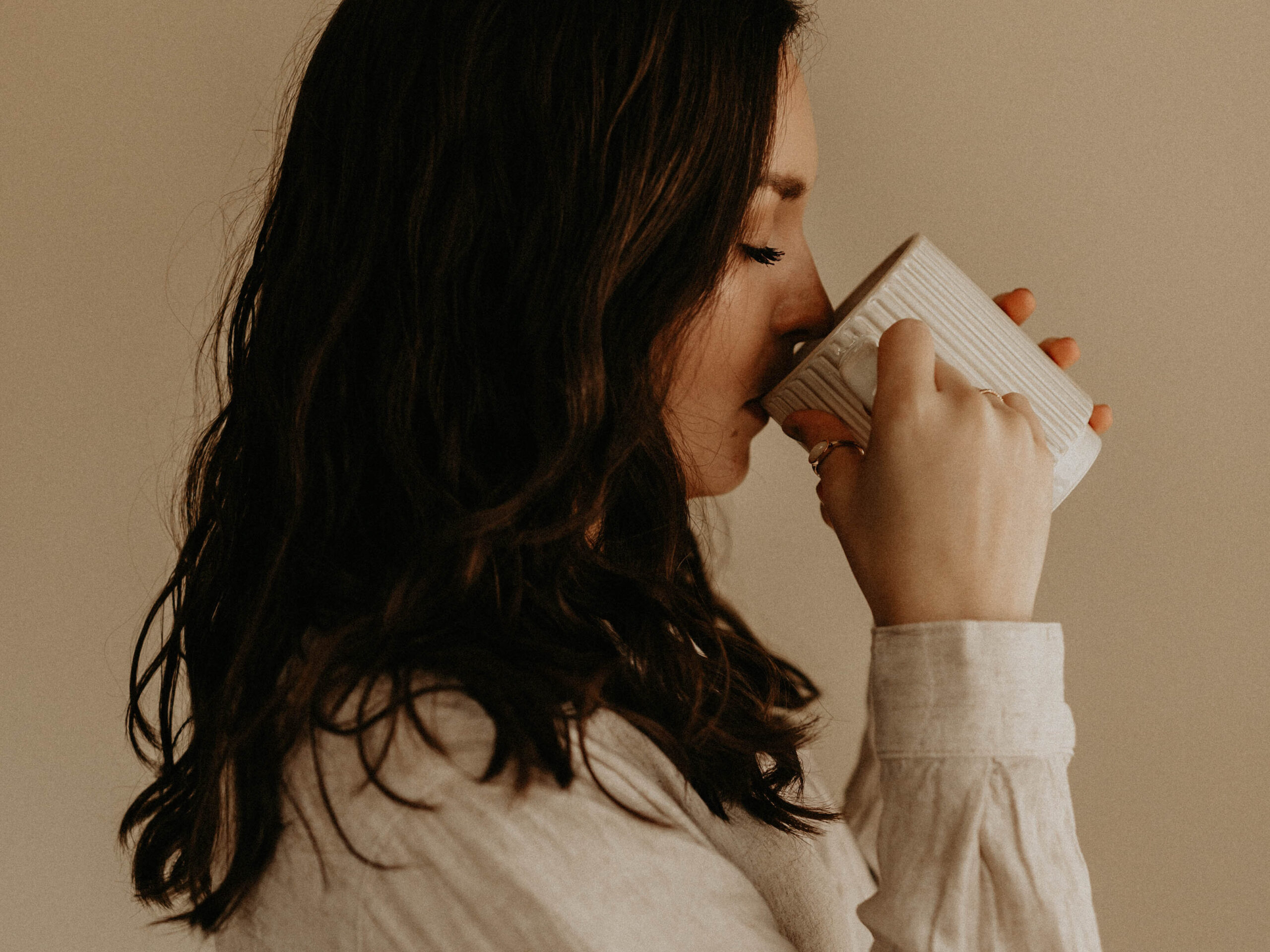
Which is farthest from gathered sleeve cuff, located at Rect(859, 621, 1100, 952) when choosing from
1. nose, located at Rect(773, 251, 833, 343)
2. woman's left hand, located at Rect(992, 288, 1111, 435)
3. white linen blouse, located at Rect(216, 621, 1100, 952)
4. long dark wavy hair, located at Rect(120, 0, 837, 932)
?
woman's left hand, located at Rect(992, 288, 1111, 435)

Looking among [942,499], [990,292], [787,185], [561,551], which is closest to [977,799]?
[942,499]

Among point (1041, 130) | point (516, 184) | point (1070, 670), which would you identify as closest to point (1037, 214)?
point (1041, 130)

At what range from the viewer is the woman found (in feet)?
1.66

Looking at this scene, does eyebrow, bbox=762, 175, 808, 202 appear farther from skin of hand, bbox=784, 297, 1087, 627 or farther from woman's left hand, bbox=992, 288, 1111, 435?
woman's left hand, bbox=992, 288, 1111, 435

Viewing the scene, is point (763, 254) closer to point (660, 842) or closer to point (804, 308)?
point (804, 308)

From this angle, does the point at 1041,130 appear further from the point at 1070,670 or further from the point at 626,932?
the point at 626,932

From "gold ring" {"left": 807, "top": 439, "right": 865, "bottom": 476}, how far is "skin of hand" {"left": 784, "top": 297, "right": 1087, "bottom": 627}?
0.09 ft

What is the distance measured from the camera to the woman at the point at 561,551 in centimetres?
51

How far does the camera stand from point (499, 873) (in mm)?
476

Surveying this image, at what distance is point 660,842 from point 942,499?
244 millimetres

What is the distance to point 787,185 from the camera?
24.6 inches

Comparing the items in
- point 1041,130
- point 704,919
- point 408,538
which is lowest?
point 704,919

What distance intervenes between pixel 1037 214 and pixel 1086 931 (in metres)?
0.59

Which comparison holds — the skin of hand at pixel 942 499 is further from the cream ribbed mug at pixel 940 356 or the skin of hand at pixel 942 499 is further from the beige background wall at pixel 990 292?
the beige background wall at pixel 990 292
